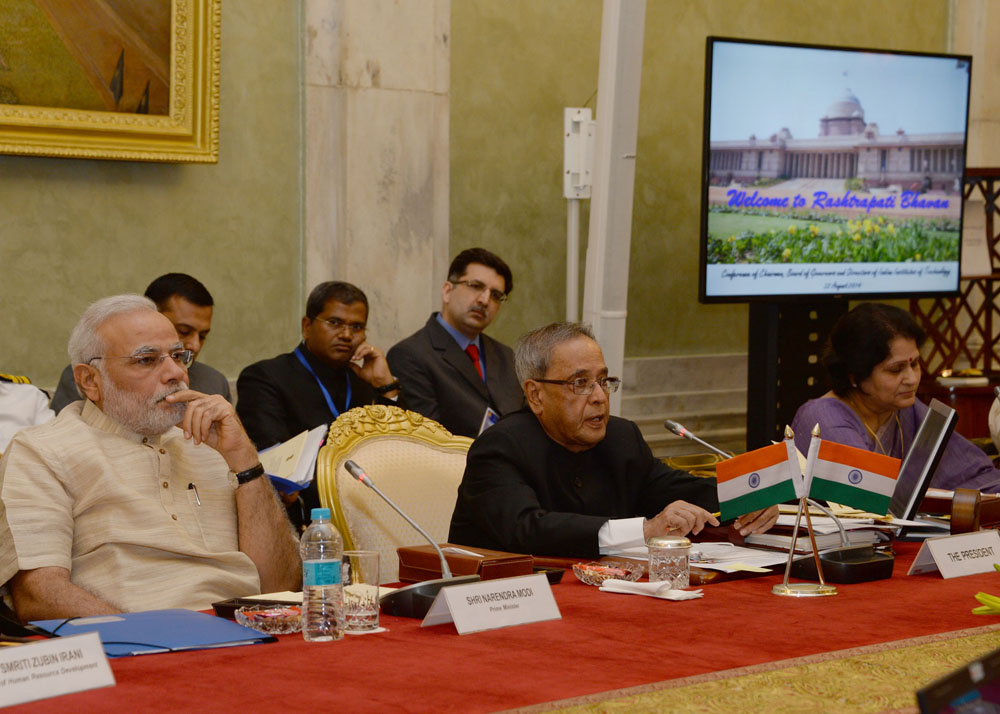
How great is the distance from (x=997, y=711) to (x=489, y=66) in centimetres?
524

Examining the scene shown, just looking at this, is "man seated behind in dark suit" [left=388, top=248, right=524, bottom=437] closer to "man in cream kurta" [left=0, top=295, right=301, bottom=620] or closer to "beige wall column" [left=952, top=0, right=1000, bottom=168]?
"man in cream kurta" [left=0, top=295, right=301, bottom=620]

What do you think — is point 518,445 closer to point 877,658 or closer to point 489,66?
point 877,658

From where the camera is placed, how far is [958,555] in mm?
2895

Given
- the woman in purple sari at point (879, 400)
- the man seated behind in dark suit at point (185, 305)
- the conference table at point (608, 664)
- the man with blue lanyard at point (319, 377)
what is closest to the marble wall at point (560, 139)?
the man with blue lanyard at point (319, 377)

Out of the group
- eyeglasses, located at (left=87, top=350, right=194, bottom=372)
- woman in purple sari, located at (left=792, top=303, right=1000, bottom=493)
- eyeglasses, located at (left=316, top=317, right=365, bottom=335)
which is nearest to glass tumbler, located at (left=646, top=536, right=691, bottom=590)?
eyeglasses, located at (left=87, top=350, right=194, bottom=372)

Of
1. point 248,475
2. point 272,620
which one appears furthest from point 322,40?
point 272,620

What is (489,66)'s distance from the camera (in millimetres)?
6312

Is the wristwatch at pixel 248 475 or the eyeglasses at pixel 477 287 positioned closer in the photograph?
the wristwatch at pixel 248 475

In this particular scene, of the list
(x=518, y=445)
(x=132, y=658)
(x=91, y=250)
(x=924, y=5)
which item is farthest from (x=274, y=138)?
(x=924, y=5)

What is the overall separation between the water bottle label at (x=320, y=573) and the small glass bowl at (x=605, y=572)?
2.17 feet

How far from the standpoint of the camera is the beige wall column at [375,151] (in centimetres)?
566

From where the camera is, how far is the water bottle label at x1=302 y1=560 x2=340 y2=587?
226 centimetres

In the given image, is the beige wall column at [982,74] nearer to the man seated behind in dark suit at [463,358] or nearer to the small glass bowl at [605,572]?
the man seated behind in dark suit at [463,358]

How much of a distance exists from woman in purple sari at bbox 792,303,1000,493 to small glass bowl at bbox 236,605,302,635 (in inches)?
91.6
